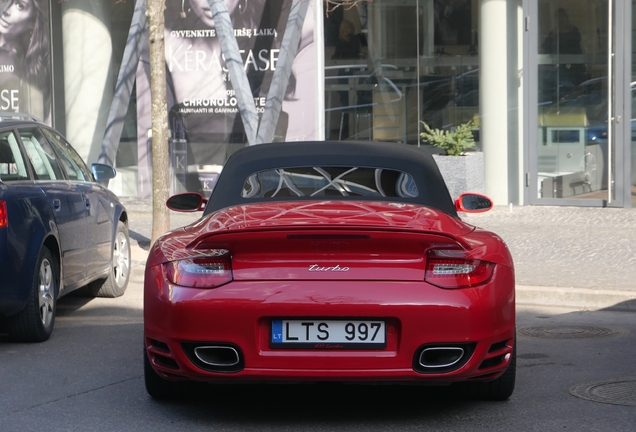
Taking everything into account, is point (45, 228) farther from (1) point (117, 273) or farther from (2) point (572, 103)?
(2) point (572, 103)

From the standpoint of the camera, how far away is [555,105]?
1571cm

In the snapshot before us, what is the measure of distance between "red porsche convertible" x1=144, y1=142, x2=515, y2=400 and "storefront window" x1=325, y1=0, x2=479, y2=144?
11.5 metres

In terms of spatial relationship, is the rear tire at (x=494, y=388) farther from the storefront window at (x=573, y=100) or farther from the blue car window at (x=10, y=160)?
the storefront window at (x=573, y=100)

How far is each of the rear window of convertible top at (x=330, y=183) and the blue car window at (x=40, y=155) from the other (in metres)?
2.49

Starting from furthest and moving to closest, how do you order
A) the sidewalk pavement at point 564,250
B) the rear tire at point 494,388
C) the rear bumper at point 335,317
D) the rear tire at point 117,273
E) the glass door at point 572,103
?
1. the glass door at point 572,103
2. the rear tire at point 117,273
3. the sidewalk pavement at point 564,250
4. the rear tire at point 494,388
5. the rear bumper at point 335,317

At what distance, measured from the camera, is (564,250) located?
450 inches

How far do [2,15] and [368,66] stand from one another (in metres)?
6.83

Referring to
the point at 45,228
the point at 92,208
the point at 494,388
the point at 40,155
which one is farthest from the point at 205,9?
the point at 494,388

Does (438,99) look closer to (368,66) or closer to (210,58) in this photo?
(368,66)

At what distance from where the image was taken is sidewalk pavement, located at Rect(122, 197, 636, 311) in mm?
9125

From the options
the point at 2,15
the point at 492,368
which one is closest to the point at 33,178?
the point at 492,368

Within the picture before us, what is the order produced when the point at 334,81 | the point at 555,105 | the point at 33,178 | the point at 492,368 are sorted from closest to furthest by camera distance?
1. the point at 492,368
2. the point at 33,178
3. the point at 555,105
4. the point at 334,81

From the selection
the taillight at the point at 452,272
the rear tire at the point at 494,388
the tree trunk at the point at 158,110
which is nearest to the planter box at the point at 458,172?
the tree trunk at the point at 158,110

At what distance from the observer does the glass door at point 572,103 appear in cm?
1524
